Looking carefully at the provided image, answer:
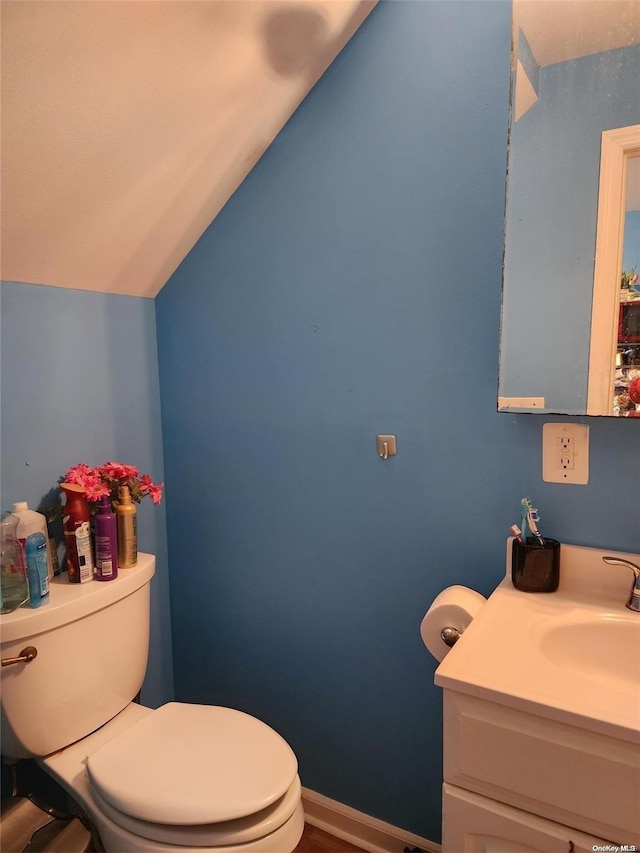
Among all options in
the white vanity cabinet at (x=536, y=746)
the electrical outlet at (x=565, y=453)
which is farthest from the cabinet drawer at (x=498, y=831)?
the electrical outlet at (x=565, y=453)

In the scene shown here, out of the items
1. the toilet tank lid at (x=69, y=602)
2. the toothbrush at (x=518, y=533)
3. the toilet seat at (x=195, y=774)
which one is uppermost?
the toothbrush at (x=518, y=533)

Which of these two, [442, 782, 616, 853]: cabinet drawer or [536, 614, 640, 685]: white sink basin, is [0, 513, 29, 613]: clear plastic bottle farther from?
[536, 614, 640, 685]: white sink basin

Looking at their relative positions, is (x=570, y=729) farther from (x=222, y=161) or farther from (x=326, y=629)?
(x=222, y=161)

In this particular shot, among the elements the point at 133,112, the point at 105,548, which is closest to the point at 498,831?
the point at 105,548

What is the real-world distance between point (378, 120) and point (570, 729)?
124 cm

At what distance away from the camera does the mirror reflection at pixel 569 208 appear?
3.45 ft

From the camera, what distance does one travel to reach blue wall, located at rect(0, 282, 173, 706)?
126 centimetres

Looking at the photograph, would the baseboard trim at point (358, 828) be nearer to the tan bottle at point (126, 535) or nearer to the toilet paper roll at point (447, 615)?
the toilet paper roll at point (447, 615)

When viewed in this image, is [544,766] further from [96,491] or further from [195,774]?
[96,491]

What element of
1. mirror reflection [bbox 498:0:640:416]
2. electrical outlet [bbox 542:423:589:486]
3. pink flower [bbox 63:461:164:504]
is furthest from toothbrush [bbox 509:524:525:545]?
pink flower [bbox 63:461:164:504]

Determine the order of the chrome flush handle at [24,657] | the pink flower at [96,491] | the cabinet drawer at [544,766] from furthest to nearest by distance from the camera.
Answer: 1. the pink flower at [96,491]
2. the chrome flush handle at [24,657]
3. the cabinet drawer at [544,766]

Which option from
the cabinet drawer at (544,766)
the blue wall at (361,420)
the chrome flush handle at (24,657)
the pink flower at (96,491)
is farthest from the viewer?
the pink flower at (96,491)

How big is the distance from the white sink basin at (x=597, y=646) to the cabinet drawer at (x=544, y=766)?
8.0 inches

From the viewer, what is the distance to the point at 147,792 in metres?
1.03
